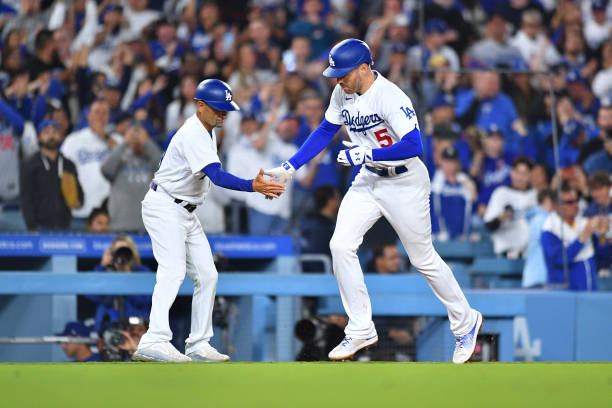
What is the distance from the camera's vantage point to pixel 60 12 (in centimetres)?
1016

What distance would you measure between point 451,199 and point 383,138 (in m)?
3.58

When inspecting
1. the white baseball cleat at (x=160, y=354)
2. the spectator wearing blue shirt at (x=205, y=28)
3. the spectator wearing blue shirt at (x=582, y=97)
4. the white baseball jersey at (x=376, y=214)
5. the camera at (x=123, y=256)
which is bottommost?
the white baseball cleat at (x=160, y=354)

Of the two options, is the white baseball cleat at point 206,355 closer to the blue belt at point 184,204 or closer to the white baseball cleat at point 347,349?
the white baseball cleat at point 347,349

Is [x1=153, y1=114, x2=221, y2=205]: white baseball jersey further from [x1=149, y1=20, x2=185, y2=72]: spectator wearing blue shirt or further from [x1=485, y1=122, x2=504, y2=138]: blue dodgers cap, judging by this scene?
[x1=149, y1=20, x2=185, y2=72]: spectator wearing blue shirt

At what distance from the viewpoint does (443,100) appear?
29.8 feet

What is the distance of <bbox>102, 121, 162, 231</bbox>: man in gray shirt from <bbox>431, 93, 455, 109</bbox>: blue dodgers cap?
2682mm

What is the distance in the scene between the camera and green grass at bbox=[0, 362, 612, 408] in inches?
155

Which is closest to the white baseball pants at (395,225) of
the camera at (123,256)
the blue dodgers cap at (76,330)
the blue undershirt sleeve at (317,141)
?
the blue undershirt sleeve at (317,141)

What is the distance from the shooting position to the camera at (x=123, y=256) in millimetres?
7496

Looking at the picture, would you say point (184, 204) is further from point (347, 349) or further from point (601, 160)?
point (601, 160)

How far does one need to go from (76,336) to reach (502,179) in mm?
4252

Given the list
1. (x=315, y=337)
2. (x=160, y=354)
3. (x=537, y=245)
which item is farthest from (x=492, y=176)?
(x=160, y=354)

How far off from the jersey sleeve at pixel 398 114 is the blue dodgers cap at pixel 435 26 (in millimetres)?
6246

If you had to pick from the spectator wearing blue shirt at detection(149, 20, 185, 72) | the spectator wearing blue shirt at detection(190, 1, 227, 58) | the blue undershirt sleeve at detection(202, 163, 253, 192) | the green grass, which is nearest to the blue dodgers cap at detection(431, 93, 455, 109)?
the spectator wearing blue shirt at detection(190, 1, 227, 58)
